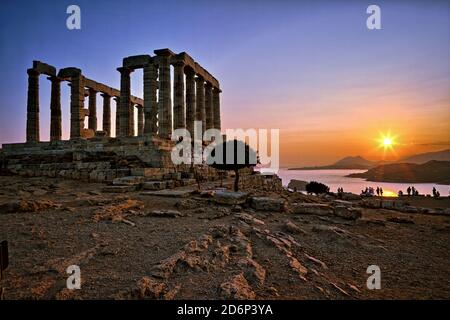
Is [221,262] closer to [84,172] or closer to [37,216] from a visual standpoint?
[37,216]

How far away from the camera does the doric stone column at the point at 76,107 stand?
76.0 ft

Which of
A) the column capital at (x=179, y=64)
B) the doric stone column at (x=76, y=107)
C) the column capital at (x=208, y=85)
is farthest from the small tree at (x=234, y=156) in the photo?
the doric stone column at (x=76, y=107)

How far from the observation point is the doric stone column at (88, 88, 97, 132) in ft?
90.2

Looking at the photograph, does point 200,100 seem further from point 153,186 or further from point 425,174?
point 425,174

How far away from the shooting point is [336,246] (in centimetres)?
560

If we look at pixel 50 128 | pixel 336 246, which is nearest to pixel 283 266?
pixel 336 246

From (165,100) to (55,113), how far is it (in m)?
12.6

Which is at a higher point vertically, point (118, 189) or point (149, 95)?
point (149, 95)

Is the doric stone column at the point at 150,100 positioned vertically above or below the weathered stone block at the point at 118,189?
above

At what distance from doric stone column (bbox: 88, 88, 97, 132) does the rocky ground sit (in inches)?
921

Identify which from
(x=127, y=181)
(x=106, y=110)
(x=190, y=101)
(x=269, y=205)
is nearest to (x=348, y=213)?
(x=269, y=205)

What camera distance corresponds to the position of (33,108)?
23.4 metres

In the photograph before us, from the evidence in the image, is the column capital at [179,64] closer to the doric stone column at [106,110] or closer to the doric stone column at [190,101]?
the doric stone column at [190,101]
